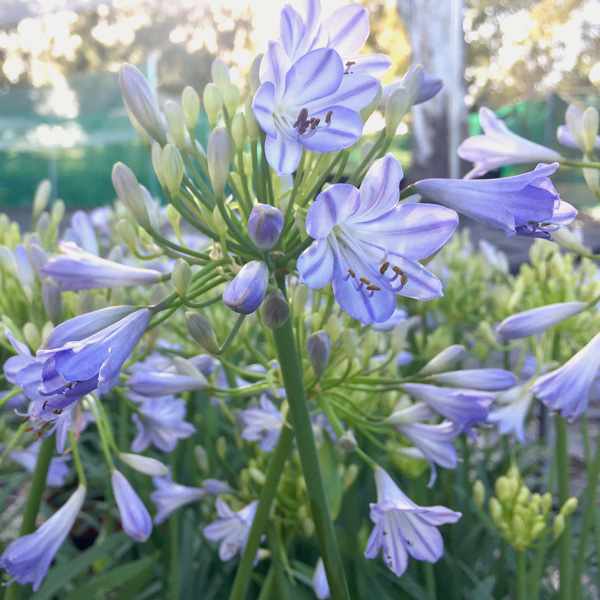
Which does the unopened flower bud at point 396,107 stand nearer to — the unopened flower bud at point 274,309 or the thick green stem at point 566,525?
the unopened flower bud at point 274,309

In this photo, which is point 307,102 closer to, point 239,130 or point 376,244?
point 239,130

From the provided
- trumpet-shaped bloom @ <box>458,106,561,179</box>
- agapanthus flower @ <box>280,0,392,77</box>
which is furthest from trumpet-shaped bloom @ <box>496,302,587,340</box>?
agapanthus flower @ <box>280,0,392,77</box>

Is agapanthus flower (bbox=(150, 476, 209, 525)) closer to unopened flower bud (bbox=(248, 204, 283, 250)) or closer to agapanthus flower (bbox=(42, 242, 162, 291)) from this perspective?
agapanthus flower (bbox=(42, 242, 162, 291))

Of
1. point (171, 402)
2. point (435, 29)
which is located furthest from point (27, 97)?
point (171, 402)

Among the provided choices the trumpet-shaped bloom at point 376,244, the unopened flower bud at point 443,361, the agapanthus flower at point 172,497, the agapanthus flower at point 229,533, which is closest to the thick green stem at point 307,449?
the trumpet-shaped bloom at point 376,244

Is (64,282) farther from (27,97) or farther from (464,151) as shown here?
(27,97)

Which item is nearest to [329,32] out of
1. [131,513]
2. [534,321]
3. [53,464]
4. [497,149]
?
[497,149]
